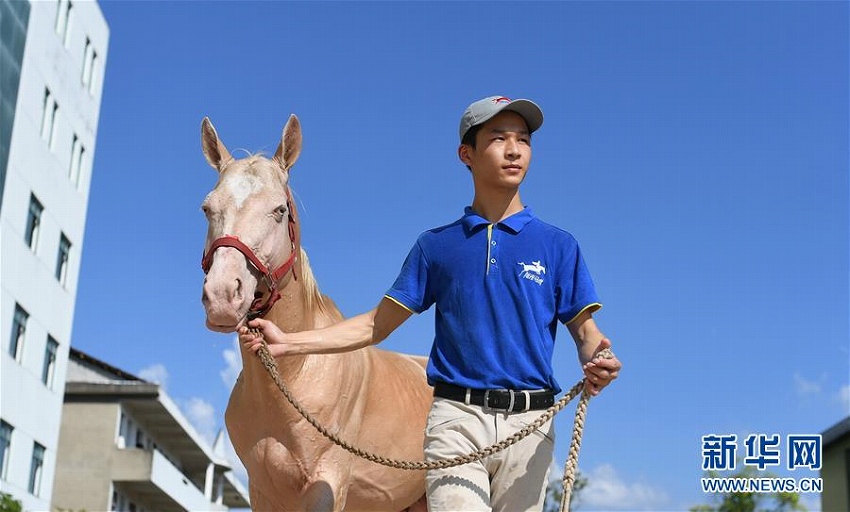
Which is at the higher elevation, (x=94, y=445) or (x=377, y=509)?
(x=94, y=445)

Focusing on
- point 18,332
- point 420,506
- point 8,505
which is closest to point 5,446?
point 18,332

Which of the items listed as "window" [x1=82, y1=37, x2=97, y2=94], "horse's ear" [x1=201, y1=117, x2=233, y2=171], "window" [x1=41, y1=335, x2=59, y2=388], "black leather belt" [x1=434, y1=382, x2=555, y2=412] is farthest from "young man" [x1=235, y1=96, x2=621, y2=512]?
"window" [x1=82, y1=37, x2=97, y2=94]

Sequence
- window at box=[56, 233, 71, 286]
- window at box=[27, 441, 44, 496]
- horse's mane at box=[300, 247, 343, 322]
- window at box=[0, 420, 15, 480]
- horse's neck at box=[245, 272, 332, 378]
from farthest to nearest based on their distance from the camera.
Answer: window at box=[56, 233, 71, 286]
window at box=[27, 441, 44, 496]
window at box=[0, 420, 15, 480]
horse's mane at box=[300, 247, 343, 322]
horse's neck at box=[245, 272, 332, 378]

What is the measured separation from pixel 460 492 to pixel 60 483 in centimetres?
3723

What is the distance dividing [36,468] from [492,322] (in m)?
34.4

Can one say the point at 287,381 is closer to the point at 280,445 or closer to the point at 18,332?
the point at 280,445

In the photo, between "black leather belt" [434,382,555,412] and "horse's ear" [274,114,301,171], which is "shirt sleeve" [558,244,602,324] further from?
"horse's ear" [274,114,301,171]

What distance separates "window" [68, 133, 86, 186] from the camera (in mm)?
39281

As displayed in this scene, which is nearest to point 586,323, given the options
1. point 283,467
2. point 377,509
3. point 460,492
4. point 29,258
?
point 460,492

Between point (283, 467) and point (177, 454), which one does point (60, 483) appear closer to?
point (177, 454)

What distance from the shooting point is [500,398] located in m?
4.21

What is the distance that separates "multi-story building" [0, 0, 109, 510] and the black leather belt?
30475 millimetres

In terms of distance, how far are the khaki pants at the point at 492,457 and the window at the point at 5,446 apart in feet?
102

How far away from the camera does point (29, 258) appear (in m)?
34.3
